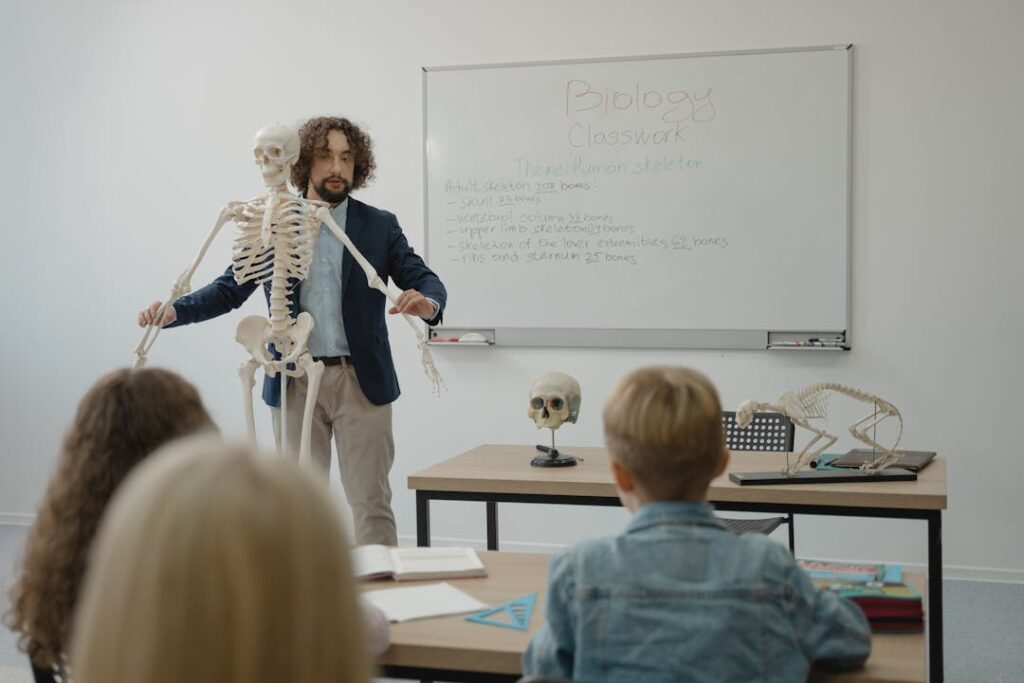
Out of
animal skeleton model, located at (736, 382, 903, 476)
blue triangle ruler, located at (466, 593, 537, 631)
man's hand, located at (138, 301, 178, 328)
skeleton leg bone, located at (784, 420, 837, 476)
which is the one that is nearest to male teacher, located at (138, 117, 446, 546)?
man's hand, located at (138, 301, 178, 328)

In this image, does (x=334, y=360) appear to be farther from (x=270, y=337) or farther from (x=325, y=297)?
(x=270, y=337)

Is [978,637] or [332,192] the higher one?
[332,192]

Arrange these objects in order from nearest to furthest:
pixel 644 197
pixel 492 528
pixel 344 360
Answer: pixel 344 360 < pixel 492 528 < pixel 644 197

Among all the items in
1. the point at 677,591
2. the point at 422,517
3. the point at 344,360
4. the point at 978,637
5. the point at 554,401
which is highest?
the point at 344,360

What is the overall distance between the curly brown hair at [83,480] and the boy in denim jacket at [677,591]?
23.2 inches

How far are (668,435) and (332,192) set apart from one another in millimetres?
2159

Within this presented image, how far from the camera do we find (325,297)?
3414 millimetres

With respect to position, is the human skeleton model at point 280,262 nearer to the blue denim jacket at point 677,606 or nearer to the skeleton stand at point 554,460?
the skeleton stand at point 554,460

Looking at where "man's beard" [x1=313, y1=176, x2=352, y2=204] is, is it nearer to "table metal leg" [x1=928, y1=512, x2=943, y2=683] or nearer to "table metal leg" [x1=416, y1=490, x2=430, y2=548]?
"table metal leg" [x1=416, y1=490, x2=430, y2=548]

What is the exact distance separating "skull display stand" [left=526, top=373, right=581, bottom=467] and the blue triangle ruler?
1.29 m

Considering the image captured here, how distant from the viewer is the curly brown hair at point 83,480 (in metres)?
1.43

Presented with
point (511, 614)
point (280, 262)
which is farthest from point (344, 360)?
point (511, 614)

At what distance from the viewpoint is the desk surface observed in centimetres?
280


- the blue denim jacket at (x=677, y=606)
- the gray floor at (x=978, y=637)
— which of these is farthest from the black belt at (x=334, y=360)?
the blue denim jacket at (x=677, y=606)
